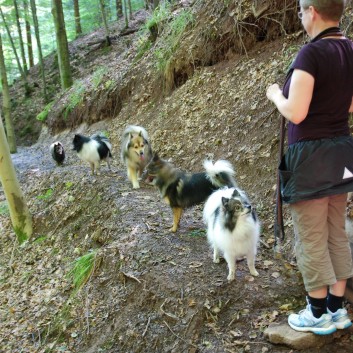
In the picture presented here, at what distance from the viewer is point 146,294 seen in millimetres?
3902

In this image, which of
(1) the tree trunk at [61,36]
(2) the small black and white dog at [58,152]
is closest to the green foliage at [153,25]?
(1) the tree trunk at [61,36]

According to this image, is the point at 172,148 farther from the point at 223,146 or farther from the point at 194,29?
the point at 194,29

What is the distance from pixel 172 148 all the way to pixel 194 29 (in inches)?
126

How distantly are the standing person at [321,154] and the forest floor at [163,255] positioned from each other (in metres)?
0.66

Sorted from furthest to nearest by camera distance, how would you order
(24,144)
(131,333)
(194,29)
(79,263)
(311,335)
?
(24,144) → (194,29) → (79,263) → (131,333) → (311,335)

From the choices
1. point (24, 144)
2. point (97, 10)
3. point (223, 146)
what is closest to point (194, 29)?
point (223, 146)

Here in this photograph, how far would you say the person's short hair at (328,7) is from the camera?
2096 mm

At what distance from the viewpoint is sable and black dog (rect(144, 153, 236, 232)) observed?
4.65 meters

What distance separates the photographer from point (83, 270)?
4.93m

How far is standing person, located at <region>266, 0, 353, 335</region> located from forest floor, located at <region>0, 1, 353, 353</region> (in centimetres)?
66

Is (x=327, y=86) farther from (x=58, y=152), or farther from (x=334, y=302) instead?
(x=58, y=152)

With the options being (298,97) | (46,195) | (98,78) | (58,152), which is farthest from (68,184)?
(298,97)

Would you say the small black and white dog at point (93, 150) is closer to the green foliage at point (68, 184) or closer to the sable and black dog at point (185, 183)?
the green foliage at point (68, 184)

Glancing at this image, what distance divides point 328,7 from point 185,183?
2.96 m
